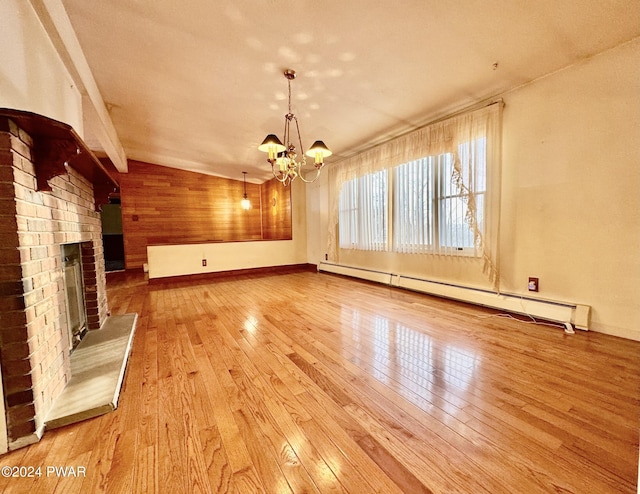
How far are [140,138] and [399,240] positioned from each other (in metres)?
5.06

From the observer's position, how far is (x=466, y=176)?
299 cm

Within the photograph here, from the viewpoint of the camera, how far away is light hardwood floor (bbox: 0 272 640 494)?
38.2 inches

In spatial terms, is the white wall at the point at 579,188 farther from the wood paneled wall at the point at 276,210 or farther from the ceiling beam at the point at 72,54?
the wood paneled wall at the point at 276,210

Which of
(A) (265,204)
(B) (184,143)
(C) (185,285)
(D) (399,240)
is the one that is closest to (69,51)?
(B) (184,143)

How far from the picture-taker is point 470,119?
296 cm

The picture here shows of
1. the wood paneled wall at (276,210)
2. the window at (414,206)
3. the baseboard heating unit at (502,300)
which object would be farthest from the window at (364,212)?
the wood paneled wall at (276,210)

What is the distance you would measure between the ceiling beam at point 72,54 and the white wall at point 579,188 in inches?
157

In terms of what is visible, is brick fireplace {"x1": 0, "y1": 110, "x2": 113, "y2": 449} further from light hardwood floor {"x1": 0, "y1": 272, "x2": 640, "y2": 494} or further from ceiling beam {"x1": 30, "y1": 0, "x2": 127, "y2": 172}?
ceiling beam {"x1": 30, "y1": 0, "x2": 127, "y2": 172}

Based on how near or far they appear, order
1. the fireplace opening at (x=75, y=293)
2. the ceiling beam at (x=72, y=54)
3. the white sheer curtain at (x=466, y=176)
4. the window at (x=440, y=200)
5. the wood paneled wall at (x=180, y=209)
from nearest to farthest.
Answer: the ceiling beam at (x=72, y=54)
the fireplace opening at (x=75, y=293)
the white sheer curtain at (x=466, y=176)
the window at (x=440, y=200)
the wood paneled wall at (x=180, y=209)

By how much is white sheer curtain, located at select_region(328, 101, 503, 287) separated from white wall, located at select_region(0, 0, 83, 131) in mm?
3732

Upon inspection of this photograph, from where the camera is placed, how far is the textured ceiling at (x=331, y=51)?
5.93 feet

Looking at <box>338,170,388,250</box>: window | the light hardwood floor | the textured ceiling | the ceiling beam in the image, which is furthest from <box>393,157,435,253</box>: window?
the ceiling beam

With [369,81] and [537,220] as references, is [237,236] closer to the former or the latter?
[369,81]

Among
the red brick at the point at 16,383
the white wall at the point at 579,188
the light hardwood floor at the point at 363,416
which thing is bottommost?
the light hardwood floor at the point at 363,416
